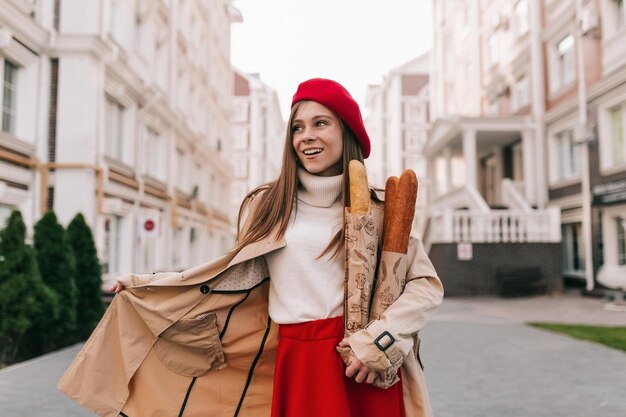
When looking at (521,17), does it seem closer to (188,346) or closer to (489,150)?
(489,150)

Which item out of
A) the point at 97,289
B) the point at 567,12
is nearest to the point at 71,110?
the point at 97,289

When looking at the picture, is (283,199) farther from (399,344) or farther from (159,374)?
(159,374)

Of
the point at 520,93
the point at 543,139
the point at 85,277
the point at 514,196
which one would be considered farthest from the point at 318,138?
the point at 520,93

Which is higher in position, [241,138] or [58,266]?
[241,138]

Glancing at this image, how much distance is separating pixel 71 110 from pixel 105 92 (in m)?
2.04

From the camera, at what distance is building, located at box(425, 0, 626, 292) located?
15.5m

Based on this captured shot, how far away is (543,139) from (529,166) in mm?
1063

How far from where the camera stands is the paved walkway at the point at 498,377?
468 cm

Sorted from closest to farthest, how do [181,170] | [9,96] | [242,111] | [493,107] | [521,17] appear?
1. [9,96]
2. [521,17]
3. [181,170]
4. [493,107]
5. [242,111]

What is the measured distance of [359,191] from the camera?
2.10m

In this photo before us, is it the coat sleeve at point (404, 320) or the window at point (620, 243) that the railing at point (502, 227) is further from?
the coat sleeve at point (404, 320)

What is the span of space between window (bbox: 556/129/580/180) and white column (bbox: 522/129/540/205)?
0.87m

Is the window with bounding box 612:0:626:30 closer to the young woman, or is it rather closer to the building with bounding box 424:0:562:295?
the building with bounding box 424:0:562:295

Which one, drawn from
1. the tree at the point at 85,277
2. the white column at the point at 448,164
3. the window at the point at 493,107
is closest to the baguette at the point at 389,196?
the tree at the point at 85,277
